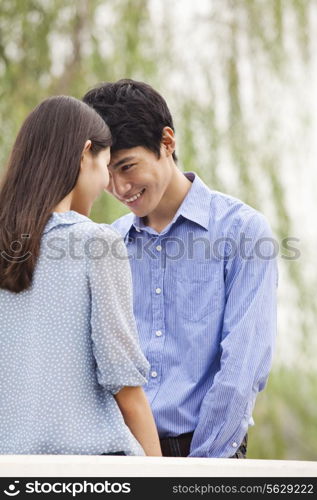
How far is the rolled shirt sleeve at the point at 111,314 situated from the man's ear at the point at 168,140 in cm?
82

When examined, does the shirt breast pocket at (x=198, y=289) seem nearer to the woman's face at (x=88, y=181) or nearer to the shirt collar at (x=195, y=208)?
the shirt collar at (x=195, y=208)

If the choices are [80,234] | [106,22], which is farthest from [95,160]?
[106,22]

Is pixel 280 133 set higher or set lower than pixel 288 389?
higher

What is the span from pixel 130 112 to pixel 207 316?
0.59m

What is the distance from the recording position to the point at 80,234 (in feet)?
6.15

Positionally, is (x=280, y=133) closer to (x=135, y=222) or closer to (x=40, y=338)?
(x=135, y=222)

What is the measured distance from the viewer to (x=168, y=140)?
106 inches

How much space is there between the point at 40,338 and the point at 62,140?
0.41m

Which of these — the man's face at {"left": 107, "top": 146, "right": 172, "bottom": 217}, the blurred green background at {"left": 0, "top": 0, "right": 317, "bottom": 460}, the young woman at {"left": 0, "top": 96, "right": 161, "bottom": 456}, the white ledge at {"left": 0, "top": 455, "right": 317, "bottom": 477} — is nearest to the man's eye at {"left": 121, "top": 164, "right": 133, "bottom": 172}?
the man's face at {"left": 107, "top": 146, "right": 172, "bottom": 217}

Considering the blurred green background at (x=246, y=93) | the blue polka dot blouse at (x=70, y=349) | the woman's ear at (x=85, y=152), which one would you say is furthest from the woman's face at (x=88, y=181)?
the blurred green background at (x=246, y=93)

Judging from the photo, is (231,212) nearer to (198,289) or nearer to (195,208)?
(195,208)

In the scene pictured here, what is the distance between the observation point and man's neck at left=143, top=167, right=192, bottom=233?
266 cm

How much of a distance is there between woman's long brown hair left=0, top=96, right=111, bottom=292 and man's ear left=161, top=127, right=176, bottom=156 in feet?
1.99

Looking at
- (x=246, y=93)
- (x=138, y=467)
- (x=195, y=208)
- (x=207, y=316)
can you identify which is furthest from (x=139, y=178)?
(x=246, y=93)
